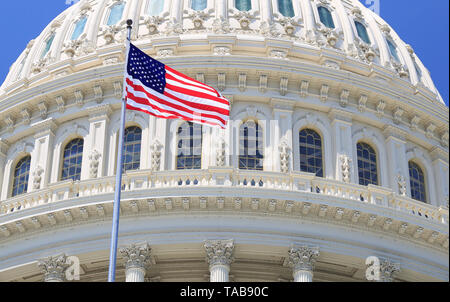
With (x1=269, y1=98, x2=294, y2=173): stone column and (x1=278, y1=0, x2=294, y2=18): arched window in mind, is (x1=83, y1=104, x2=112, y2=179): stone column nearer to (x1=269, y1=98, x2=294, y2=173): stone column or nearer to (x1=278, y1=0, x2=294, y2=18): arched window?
(x1=269, y1=98, x2=294, y2=173): stone column

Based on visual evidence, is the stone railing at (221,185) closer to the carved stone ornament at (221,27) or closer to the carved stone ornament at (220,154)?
the carved stone ornament at (220,154)

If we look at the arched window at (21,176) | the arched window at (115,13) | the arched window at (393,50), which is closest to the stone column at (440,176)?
the arched window at (393,50)

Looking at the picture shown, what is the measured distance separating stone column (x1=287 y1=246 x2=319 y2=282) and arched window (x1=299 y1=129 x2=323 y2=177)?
5031 millimetres

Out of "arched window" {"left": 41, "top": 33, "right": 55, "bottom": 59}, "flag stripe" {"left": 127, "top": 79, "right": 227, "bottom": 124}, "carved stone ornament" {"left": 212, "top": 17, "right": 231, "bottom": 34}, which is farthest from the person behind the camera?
"arched window" {"left": 41, "top": 33, "right": 55, "bottom": 59}

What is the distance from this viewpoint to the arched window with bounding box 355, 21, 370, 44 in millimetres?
49500

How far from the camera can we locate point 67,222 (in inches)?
1519

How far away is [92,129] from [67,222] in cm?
566

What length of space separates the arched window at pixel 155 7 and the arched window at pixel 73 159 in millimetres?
7280

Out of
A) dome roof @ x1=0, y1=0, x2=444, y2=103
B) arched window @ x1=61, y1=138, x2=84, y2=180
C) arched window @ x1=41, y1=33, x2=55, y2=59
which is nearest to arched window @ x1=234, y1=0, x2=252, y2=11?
dome roof @ x1=0, y1=0, x2=444, y2=103

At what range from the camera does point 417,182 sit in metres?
44.7

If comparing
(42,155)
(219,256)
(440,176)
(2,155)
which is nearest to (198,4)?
(42,155)

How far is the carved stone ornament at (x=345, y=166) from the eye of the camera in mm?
41312

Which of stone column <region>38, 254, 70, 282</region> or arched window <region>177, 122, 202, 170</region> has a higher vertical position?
arched window <region>177, 122, 202, 170</region>
